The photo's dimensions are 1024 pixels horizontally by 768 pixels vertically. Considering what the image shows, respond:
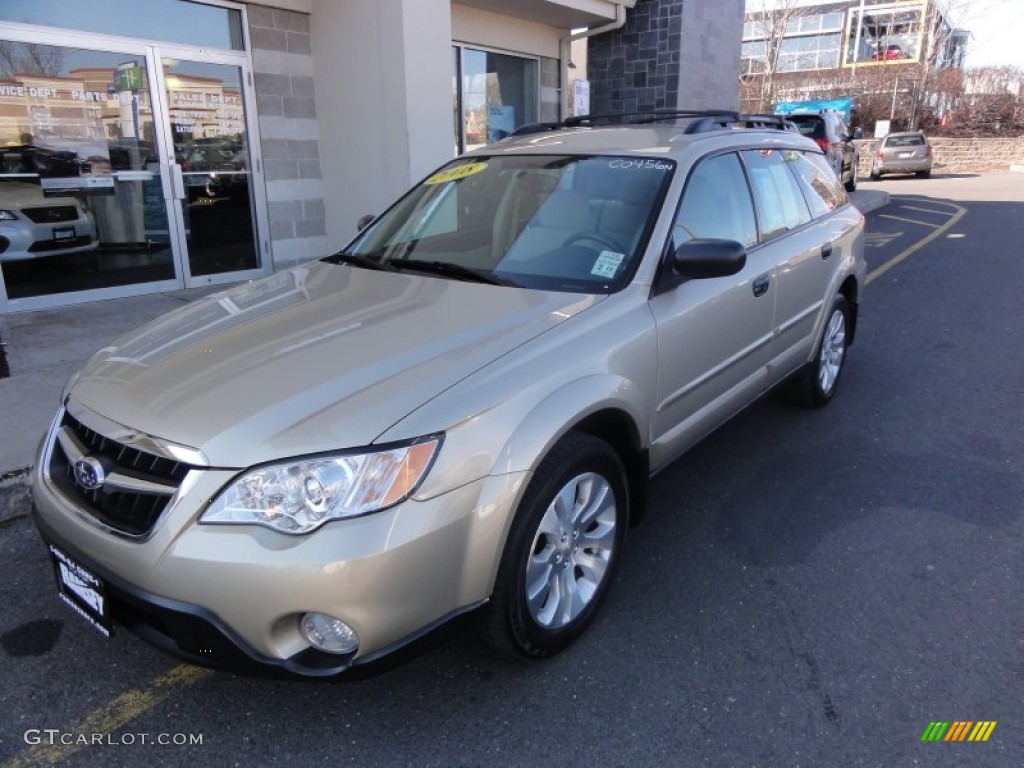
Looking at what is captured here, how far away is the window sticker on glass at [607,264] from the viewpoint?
304 centimetres

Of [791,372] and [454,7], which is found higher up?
Result: [454,7]

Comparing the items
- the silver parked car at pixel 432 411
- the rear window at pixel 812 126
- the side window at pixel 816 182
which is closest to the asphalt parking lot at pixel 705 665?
the silver parked car at pixel 432 411

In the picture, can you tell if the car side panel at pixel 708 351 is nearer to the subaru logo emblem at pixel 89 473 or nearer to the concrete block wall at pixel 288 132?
the subaru logo emblem at pixel 89 473

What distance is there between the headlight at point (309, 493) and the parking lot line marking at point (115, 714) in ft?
2.86

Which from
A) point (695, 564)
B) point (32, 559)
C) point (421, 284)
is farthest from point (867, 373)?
point (32, 559)

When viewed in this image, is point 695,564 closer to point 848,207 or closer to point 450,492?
point 450,492

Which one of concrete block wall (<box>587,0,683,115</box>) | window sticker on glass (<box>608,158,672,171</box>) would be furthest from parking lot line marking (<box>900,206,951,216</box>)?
window sticker on glass (<box>608,158,672,171</box>)

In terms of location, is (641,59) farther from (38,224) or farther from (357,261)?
(357,261)

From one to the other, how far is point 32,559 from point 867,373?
546 centimetres

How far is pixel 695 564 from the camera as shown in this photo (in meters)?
3.27

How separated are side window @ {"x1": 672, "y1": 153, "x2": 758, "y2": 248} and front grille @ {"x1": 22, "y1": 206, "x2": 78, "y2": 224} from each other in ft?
20.1

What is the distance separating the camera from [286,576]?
195 cm

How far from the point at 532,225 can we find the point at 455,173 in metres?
0.85

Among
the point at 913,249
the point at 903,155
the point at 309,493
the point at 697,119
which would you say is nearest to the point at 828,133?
the point at 913,249
